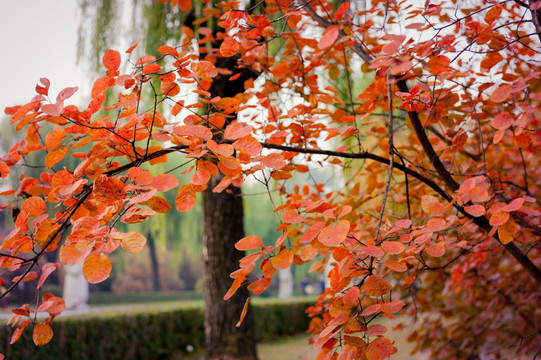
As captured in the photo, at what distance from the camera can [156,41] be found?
3.48 metres

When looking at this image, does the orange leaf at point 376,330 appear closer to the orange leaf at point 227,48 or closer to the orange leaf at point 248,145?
the orange leaf at point 248,145

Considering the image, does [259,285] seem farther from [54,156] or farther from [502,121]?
[502,121]

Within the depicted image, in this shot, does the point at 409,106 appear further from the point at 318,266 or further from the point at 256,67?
the point at 256,67

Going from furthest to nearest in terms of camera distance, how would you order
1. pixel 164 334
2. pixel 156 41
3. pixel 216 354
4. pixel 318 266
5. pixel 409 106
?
pixel 164 334 < pixel 156 41 < pixel 216 354 < pixel 318 266 < pixel 409 106

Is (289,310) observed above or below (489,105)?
below

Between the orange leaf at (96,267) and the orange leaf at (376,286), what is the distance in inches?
20.1

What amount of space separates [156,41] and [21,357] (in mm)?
3429

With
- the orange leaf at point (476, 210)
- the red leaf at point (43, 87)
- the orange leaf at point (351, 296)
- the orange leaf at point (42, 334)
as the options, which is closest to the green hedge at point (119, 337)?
the orange leaf at point (42, 334)

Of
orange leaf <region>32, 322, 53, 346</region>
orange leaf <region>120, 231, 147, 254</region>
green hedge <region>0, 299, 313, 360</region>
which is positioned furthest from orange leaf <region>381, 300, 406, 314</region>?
green hedge <region>0, 299, 313, 360</region>

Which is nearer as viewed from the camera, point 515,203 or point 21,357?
point 515,203

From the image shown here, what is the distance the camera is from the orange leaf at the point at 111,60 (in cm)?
104

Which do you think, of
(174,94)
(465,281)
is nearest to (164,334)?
(465,281)

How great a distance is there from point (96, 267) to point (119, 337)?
5328mm

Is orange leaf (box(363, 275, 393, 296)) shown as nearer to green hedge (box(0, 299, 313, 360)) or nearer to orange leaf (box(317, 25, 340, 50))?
orange leaf (box(317, 25, 340, 50))
